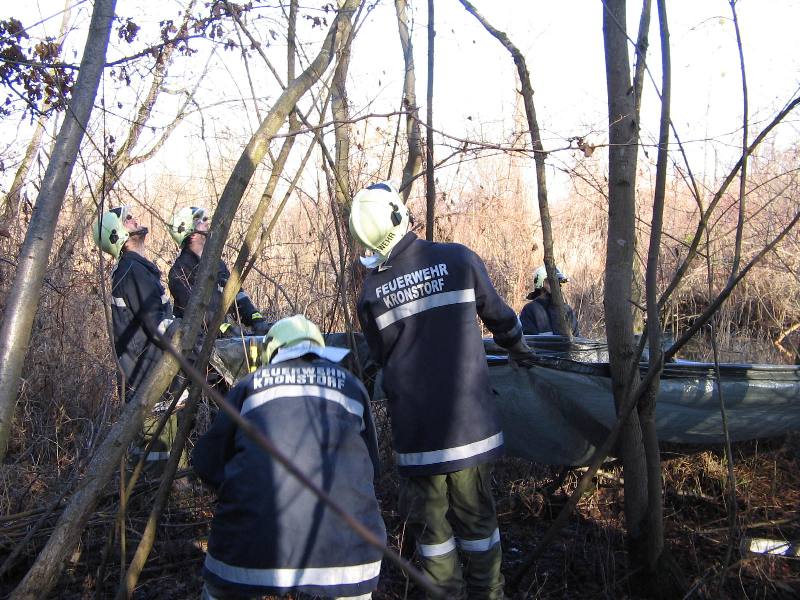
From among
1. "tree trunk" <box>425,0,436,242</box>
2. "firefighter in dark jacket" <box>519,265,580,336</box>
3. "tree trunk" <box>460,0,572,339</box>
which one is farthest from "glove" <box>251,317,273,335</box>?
"firefighter in dark jacket" <box>519,265,580,336</box>

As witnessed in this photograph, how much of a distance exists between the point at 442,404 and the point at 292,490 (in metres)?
1.06

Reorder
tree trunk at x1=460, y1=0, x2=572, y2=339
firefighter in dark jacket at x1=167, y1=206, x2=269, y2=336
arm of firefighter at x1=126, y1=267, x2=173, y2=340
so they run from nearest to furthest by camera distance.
A: tree trunk at x1=460, y1=0, x2=572, y2=339, arm of firefighter at x1=126, y1=267, x2=173, y2=340, firefighter in dark jacket at x1=167, y1=206, x2=269, y2=336

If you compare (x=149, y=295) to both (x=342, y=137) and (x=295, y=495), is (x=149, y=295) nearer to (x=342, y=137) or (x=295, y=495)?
(x=342, y=137)

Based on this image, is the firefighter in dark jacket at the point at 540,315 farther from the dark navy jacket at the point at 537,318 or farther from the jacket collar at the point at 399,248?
the jacket collar at the point at 399,248

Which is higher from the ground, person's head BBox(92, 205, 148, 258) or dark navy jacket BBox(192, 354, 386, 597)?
person's head BBox(92, 205, 148, 258)

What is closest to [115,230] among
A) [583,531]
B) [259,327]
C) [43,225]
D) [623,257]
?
[259,327]

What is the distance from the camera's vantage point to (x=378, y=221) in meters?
3.89

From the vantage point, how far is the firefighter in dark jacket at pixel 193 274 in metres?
5.94

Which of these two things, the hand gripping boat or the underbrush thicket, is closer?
the underbrush thicket

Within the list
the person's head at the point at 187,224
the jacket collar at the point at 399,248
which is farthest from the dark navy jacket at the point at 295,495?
the person's head at the point at 187,224

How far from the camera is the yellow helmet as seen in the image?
3.12 m

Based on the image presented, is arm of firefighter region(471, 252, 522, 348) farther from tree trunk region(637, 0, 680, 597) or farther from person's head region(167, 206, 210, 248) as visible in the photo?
person's head region(167, 206, 210, 248)

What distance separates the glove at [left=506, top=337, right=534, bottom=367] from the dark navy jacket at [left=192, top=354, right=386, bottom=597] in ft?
5.08

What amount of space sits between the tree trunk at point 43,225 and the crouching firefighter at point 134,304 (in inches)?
77.6
